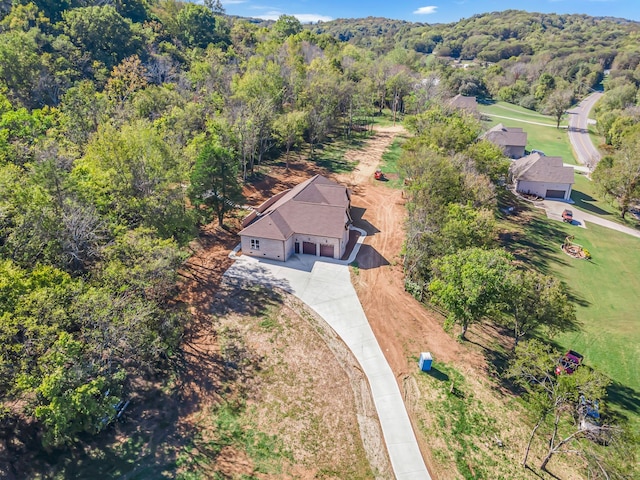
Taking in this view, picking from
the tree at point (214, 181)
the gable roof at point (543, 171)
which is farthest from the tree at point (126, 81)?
the gable roof at point (543, 171)

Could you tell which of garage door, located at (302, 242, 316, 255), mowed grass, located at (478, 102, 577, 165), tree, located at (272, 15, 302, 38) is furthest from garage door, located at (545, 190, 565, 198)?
tree, located at (272, 15, 302, 38)

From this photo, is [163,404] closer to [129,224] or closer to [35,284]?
[35,284]

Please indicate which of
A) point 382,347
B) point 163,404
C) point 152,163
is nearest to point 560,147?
point 382,347

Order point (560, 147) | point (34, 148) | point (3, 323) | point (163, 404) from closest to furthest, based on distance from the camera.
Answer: point (3, 323) → point (163, 404) → point (34, 148) → point (560, 147)

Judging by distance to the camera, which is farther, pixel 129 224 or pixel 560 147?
pixel 560 147

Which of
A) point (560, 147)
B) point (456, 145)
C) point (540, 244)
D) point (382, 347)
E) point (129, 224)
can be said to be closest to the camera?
point (382, 347)

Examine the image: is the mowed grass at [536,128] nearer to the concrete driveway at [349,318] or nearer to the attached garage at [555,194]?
the attached garage at [555,194]

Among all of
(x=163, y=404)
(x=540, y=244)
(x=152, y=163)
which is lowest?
(x=163, y=404)
